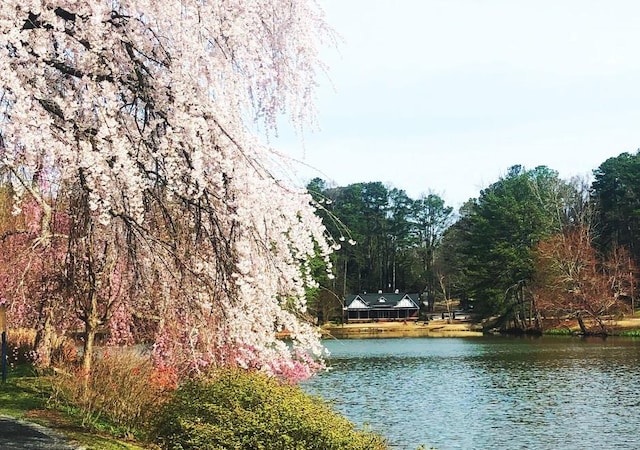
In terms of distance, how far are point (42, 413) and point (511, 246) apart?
174ft

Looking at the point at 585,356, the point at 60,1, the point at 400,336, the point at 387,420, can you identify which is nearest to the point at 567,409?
the point at 387,420

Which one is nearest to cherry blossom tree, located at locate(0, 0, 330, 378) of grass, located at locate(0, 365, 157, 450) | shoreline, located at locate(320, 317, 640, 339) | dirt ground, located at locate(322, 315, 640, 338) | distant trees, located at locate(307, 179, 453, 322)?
grass, located at locate(0, 365, 157, 450)

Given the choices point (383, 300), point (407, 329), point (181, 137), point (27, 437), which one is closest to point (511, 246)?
point (407, 329)

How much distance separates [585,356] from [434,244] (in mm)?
51675

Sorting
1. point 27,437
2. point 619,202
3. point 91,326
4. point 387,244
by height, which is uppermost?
point 619,202

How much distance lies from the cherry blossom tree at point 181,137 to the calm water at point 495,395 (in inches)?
405

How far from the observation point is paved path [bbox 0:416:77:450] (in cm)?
785

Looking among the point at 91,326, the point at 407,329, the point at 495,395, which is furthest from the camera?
the point at 407,329

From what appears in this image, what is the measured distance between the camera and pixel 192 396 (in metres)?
7.50

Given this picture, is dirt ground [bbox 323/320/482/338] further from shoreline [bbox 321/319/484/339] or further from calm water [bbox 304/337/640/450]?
calm water [bbox 304/337/640/450]

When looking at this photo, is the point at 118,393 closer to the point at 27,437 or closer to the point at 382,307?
the point at 27,437

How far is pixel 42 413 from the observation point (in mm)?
10109

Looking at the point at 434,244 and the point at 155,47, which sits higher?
the point at 434,244

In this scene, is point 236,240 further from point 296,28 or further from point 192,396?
point 192,396
